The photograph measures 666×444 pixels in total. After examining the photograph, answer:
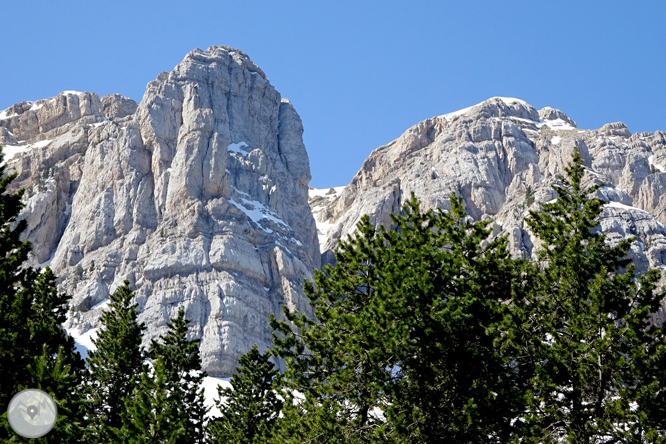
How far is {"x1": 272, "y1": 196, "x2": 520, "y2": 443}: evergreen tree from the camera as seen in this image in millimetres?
17984

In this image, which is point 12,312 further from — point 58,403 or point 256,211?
point 256,211

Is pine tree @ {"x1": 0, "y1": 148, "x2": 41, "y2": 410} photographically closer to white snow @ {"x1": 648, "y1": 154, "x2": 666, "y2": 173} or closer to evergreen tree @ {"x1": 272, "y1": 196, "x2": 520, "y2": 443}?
evergreen tree @ {"x1": 272, "y1": 196, "x2": 520, "y2": 443}

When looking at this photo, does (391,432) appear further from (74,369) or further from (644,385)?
(74,369)

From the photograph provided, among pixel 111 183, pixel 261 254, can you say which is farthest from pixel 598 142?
pixel 111 183

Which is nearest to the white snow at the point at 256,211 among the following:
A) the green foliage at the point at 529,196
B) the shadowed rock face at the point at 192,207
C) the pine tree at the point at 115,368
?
the shadowed rock face at the point at 192,207

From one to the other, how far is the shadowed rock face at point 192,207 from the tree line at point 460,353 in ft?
307

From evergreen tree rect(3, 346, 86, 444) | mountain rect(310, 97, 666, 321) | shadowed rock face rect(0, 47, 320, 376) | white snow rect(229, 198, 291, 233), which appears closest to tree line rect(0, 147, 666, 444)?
evergreen tree rect(3, 346, 86, 444)

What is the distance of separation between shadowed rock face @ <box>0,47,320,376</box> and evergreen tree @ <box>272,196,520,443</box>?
313 ft

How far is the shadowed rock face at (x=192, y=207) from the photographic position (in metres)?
126

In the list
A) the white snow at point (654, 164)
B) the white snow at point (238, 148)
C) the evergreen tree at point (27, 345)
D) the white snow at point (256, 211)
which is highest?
the white snow at point (654, 164)

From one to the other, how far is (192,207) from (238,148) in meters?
25.0

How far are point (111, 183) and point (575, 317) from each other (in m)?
151

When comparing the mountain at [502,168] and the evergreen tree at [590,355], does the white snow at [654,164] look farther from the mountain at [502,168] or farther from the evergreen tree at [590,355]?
the evergreen tree at [590,355]

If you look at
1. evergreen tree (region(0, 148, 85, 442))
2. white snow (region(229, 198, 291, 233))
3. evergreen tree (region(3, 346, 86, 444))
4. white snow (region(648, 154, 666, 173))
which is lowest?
evergreen tree (region(3, 346, 86, 444))
